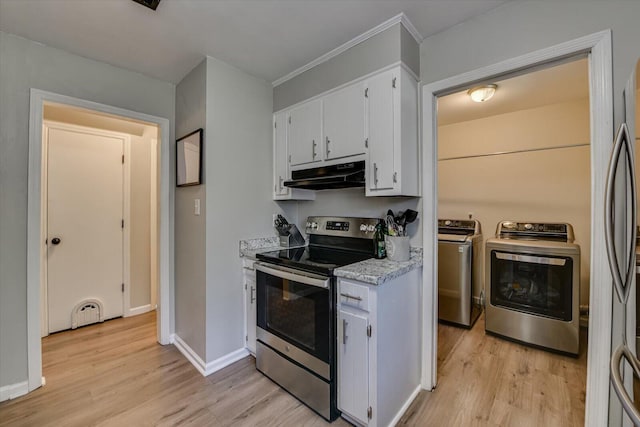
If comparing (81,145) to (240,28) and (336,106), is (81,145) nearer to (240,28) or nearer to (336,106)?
(240,28)

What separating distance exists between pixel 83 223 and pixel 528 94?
483 cm

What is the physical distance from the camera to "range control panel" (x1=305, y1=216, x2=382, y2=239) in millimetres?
2135

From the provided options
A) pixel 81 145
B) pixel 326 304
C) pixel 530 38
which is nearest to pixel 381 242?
pixel 326 304

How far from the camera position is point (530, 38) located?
149cm

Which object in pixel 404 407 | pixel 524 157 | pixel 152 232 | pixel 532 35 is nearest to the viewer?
pixel 532 35

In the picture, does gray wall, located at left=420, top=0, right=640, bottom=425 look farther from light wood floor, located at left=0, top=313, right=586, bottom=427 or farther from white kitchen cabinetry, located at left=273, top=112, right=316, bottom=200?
white kitchen cabinetry, located at left=273, top=112, right=316, bottom=200

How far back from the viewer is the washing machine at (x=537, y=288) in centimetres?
231

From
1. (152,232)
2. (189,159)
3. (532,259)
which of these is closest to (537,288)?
(532,259)

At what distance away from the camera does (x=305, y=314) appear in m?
1.72

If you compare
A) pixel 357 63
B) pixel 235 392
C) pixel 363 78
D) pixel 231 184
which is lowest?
pixel 235 392

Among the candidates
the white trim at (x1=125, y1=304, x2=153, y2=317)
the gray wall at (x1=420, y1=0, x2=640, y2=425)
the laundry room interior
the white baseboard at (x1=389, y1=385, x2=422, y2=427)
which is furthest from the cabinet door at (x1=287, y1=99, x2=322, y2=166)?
the white trim at (x1=125, y1=304, x2=153, y2=317)

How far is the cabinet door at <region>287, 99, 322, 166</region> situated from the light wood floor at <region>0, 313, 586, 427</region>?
5.72 feet

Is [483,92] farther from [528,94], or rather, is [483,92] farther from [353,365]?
[353,365]

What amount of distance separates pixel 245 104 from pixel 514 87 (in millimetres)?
2483
